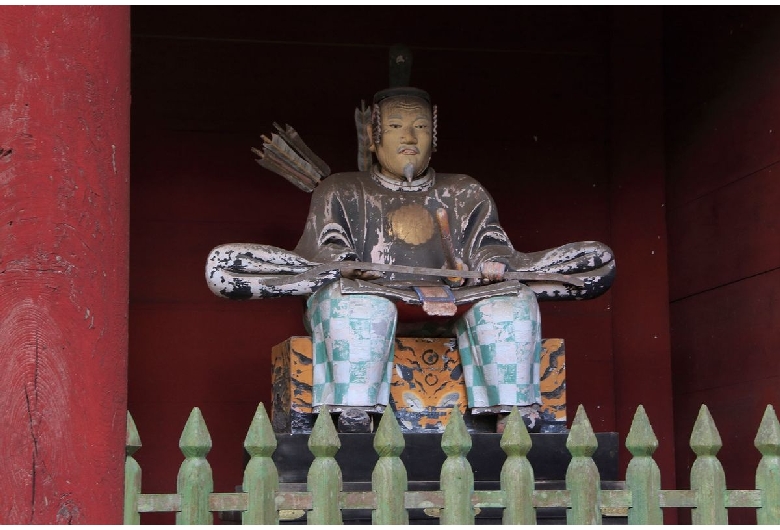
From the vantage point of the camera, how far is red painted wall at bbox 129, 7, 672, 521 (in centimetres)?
718

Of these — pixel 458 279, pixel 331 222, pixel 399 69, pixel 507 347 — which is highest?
pixel 399 69

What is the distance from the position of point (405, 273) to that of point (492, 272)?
0.39m

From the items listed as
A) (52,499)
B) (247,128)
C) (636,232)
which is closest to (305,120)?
(247,128)

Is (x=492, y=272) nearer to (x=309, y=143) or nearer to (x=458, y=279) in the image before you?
(x=458, y=279)

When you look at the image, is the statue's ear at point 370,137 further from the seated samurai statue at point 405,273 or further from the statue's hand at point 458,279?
the statue's hand at point 458,279

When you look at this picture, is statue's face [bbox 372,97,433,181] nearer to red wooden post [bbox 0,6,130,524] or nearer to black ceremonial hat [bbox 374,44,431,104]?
black ceremonial hat [bbox 374,44,431,104]

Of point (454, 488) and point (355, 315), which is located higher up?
point (355, 315)

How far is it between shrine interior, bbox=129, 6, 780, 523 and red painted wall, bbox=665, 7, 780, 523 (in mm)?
13

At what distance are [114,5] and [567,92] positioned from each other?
134 inches

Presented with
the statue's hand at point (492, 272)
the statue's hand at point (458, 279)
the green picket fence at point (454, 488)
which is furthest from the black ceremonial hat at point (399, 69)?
the green picket fence at point (454, 488)

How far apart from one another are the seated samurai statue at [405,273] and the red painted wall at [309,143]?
3.29 feet

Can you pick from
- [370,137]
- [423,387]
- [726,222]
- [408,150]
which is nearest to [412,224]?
[408,150]

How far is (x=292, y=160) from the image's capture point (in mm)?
6438

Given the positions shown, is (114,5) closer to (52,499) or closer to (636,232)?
(52,499)
